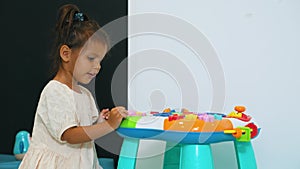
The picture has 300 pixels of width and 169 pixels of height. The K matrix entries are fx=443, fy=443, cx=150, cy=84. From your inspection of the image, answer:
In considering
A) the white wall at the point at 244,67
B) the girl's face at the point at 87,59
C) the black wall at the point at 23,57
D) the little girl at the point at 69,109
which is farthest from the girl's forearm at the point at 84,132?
the black wall at the point at 23,57

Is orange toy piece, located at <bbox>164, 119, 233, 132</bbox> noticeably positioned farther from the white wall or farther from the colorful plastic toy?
the white wall

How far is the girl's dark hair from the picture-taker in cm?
97

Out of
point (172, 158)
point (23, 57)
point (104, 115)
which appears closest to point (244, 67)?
point (172, 158)

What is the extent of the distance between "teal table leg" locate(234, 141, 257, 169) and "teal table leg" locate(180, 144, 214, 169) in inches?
5.2

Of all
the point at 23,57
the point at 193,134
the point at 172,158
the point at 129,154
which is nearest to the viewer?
the point at 193,134

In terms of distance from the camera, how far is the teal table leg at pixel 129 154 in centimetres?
96

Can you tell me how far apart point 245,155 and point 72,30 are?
47 cm

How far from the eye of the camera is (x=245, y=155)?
0.98m

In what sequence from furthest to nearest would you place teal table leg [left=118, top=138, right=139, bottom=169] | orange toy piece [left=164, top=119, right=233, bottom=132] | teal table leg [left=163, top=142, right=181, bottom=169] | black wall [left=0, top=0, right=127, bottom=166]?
black wall [left=0, top=0, right=127, bottom=166], teal table leg [left=163, top=142, right=181, bottom=169], teal table leg [left=118, top=138, right=139, bottom=169], orange toy piece [left=164, top=119, right=233, bottom=132]

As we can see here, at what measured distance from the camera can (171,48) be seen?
136 cm

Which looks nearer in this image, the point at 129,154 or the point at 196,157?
the point at 196,157


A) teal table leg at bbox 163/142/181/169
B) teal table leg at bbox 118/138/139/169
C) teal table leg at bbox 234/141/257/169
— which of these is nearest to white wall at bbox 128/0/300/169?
teal table leg at bbox 163/142/181/169

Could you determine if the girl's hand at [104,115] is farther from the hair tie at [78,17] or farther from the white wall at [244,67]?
the white wall at [244,67]

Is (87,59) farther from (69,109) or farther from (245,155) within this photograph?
(245,155)
